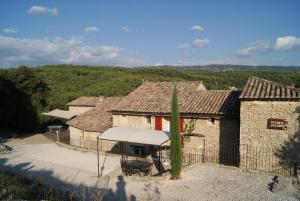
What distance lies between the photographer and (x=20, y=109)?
4253 centimetres

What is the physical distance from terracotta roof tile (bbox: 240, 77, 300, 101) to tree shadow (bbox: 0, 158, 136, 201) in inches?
343

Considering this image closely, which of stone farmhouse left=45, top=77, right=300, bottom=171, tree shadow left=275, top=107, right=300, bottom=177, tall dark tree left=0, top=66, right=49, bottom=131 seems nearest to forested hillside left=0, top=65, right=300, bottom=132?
tall dark tree left=0, top=66, right=49, bottom=131

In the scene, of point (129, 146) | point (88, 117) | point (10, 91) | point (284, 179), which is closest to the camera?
point (284, 179)

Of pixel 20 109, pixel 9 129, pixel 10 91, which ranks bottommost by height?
pixel 9 129

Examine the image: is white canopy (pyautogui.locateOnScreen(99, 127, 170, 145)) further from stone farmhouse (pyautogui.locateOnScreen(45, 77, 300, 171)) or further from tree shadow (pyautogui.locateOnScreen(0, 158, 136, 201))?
stone farmhouse (pyautogui.locateOnScreen(45, 77, 300, 171))

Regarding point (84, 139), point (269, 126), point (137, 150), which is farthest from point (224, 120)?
point (84, 139)

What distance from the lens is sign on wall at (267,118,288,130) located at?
1634cm

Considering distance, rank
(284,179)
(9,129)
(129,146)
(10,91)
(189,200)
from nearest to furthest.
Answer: (189,200)
(284,179)
(129,146)
(10,91)
(9,129)

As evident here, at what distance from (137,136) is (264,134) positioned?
24.8 ft

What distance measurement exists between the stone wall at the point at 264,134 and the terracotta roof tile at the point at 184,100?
2.71 meters

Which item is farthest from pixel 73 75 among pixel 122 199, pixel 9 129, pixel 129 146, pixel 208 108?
pixel 122 199

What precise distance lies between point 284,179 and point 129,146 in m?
13.5

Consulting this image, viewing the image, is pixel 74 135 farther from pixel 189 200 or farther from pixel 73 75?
pixel 73 75

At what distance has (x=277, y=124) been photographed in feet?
54.1
